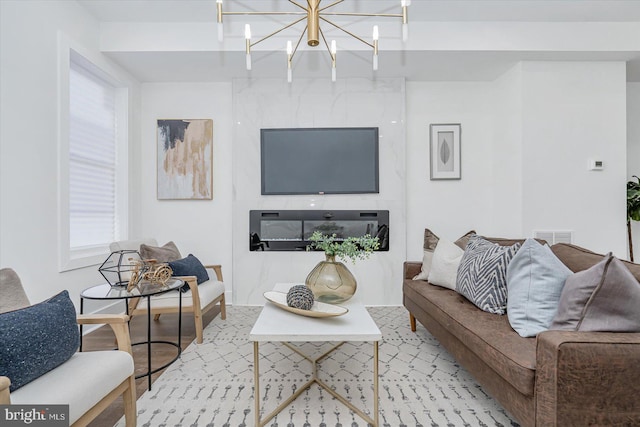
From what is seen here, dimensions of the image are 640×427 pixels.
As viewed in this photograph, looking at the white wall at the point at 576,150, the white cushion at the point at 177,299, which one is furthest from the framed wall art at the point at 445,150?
the white cushion at the point at 177,299

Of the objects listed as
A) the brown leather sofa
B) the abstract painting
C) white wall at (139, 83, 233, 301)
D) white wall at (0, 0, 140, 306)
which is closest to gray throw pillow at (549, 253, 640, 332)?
the brown leather sofa

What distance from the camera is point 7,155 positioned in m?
2.22

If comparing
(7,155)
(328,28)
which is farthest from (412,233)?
(7,155)

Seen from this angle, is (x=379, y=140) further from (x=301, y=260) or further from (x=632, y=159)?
Result: (x=632, y=159)

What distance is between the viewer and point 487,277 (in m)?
2.07

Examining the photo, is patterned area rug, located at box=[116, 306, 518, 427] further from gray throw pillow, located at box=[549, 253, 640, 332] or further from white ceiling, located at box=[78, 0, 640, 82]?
white ceiling, located at box=[78, 0, 640, 82]

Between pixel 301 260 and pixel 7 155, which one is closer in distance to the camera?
pixel 7 155

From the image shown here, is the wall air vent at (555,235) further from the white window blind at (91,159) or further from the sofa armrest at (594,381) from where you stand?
the white window blind at (91,159)

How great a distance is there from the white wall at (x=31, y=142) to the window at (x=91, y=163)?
12 cm

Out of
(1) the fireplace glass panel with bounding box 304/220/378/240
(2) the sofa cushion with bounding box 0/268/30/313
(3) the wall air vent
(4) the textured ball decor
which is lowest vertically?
(4) the textured ball decor

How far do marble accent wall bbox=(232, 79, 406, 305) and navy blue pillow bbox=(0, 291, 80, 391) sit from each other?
2498 millimetres

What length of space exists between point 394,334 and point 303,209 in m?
1.71

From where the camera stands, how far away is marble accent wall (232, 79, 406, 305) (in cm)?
389

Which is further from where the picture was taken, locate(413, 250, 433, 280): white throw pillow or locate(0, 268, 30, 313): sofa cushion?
locate(413, 250, 433, 280): white throw pillow
